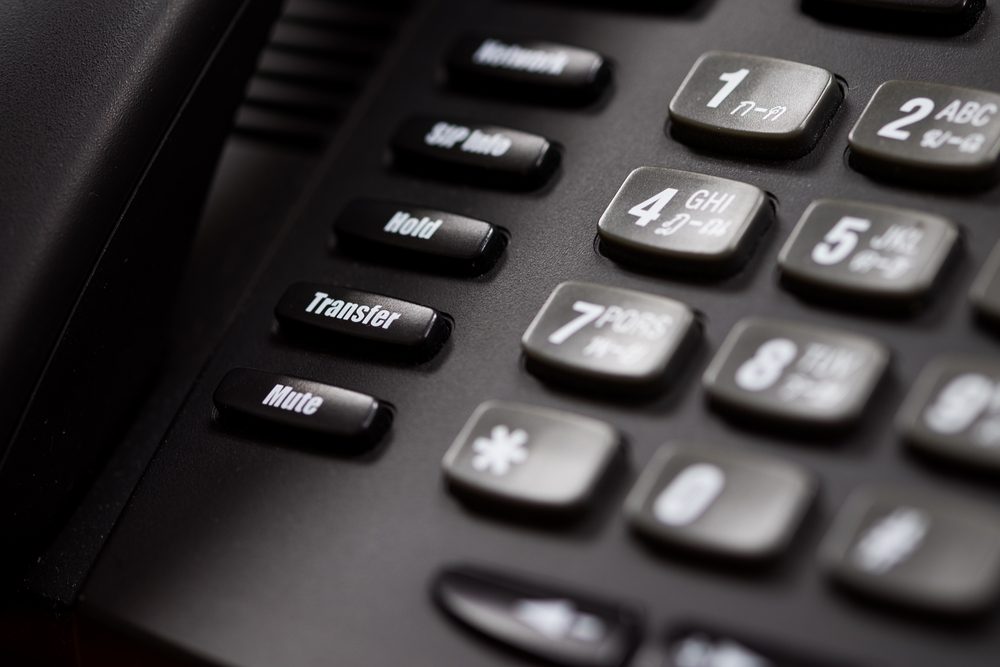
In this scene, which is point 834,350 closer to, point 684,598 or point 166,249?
point 684,598

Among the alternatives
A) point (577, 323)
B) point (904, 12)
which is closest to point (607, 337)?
point (577, 323)

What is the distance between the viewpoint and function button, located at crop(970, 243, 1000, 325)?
265 millimetres

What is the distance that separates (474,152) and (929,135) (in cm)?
12

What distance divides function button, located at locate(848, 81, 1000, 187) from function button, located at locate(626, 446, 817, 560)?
0.27 ft

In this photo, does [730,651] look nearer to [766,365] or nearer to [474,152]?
[766,365]

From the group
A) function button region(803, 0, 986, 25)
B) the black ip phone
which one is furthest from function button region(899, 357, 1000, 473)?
function button region(803, 0, 986, 25)

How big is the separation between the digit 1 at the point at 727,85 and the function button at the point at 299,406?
12 centimetres

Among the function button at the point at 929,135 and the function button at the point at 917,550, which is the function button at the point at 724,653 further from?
the function button at the point at 929,135

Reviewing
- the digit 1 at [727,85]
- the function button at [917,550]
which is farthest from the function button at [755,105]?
the function button at [917,550]

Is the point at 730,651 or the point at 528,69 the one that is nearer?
the point at 730,651

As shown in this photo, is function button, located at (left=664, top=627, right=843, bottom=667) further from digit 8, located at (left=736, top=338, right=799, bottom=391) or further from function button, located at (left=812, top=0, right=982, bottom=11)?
function button, located at (left=812, top=0, right=982, bottom=11)

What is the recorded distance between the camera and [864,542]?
0.81 feet

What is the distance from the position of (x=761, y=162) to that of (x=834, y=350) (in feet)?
0.22

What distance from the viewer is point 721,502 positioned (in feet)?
0.85
